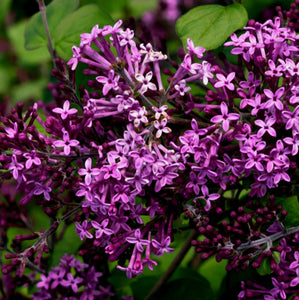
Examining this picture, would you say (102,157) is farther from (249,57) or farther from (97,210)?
(249,57)

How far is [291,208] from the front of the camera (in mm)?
1939

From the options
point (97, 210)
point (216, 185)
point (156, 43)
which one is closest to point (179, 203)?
point (216, 185)

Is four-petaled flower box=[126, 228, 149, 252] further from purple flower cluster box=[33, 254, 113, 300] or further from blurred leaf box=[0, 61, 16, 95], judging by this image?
blurred leaf box=[0, 61, 16, 95]

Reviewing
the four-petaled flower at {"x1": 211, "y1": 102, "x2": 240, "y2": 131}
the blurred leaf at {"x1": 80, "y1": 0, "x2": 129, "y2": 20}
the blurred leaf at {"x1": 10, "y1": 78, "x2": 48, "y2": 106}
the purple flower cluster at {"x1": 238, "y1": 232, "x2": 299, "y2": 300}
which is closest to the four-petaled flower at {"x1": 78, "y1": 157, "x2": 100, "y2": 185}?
the four-petaled flower at {"x1": 211, "y1": 102, "x2": 240, "y2": 131}

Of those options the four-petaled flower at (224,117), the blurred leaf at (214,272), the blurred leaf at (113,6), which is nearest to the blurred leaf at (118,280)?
the blurred leaf at (214,272)

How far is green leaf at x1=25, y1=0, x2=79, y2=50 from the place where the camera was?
262 centimetres

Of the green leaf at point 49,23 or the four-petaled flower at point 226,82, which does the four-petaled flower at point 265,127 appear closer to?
the four-petaled flower at point 226,82

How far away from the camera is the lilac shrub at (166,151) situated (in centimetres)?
172

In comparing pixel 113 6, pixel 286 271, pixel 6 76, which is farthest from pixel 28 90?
pixel 286 271

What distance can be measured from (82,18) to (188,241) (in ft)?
3.38

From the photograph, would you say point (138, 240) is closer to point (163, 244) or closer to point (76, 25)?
point (163, 244)

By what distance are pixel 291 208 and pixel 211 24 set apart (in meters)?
0.73

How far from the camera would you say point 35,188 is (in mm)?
1841

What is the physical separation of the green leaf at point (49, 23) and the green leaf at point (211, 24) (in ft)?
2.40
